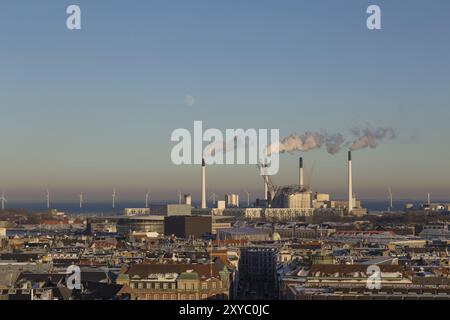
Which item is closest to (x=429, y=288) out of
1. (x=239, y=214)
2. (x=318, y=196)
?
(x=239, y=214)

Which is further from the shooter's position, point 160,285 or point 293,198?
point 293,198

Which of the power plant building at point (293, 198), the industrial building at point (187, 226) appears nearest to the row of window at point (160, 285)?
the industrial building at point (187, 226)

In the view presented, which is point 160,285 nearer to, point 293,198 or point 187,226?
point 187,226

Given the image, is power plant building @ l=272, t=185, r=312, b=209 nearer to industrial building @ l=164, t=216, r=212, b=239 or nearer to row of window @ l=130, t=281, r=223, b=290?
industrial building @ l=164, t=216, r=212, b=239

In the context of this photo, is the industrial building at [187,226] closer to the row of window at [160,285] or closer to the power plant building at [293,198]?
the power plant building at [293,198]

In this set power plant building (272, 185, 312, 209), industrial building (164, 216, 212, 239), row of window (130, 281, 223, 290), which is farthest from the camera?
power plant building (272, 185, 312, 209)

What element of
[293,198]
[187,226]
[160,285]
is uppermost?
[293,198]

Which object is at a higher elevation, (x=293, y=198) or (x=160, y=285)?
(x=293, y=198)

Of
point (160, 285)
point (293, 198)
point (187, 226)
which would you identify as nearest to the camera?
point (160, 285)

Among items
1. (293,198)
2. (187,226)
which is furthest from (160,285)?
(293,198)

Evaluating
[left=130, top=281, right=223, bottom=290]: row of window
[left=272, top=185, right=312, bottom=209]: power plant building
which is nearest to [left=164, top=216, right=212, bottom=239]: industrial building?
[left=272, top=185, right=312, bottom=209]: power plant building
